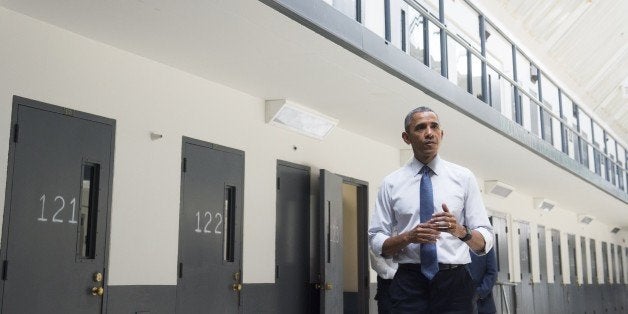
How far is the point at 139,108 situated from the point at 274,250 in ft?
7.88

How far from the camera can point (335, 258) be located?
28.1 feet

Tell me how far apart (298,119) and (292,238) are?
1355 millimetres

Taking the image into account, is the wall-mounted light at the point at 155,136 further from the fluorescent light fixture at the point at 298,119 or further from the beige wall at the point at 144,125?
the fluorescent light fixture at the point at 298,119

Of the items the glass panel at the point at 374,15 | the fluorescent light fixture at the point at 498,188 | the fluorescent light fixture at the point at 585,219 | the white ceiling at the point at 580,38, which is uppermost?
the white ceiling at the point at 580,38

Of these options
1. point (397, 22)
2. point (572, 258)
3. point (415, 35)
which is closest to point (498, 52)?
point (415, 35)

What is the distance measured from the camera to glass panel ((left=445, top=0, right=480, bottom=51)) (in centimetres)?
1137

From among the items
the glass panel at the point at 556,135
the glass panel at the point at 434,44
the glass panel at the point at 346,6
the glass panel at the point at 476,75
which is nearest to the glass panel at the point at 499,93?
the glass panel at the point at 476,75

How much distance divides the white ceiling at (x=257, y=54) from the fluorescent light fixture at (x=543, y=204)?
7362 mm

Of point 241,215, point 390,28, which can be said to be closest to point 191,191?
point 241,215

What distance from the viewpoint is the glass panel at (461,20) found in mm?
11367

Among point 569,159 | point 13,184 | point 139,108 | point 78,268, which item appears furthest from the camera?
point 569,159

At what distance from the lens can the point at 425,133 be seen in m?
2.66

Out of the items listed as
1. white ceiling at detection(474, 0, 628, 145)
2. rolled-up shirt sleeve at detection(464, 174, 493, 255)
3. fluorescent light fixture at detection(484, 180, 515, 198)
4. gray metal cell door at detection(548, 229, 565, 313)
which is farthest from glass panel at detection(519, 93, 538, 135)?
rolled-up shirt sleeve at detection(464, 174, 493, 255)

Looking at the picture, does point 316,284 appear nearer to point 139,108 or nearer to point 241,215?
point 241,215
